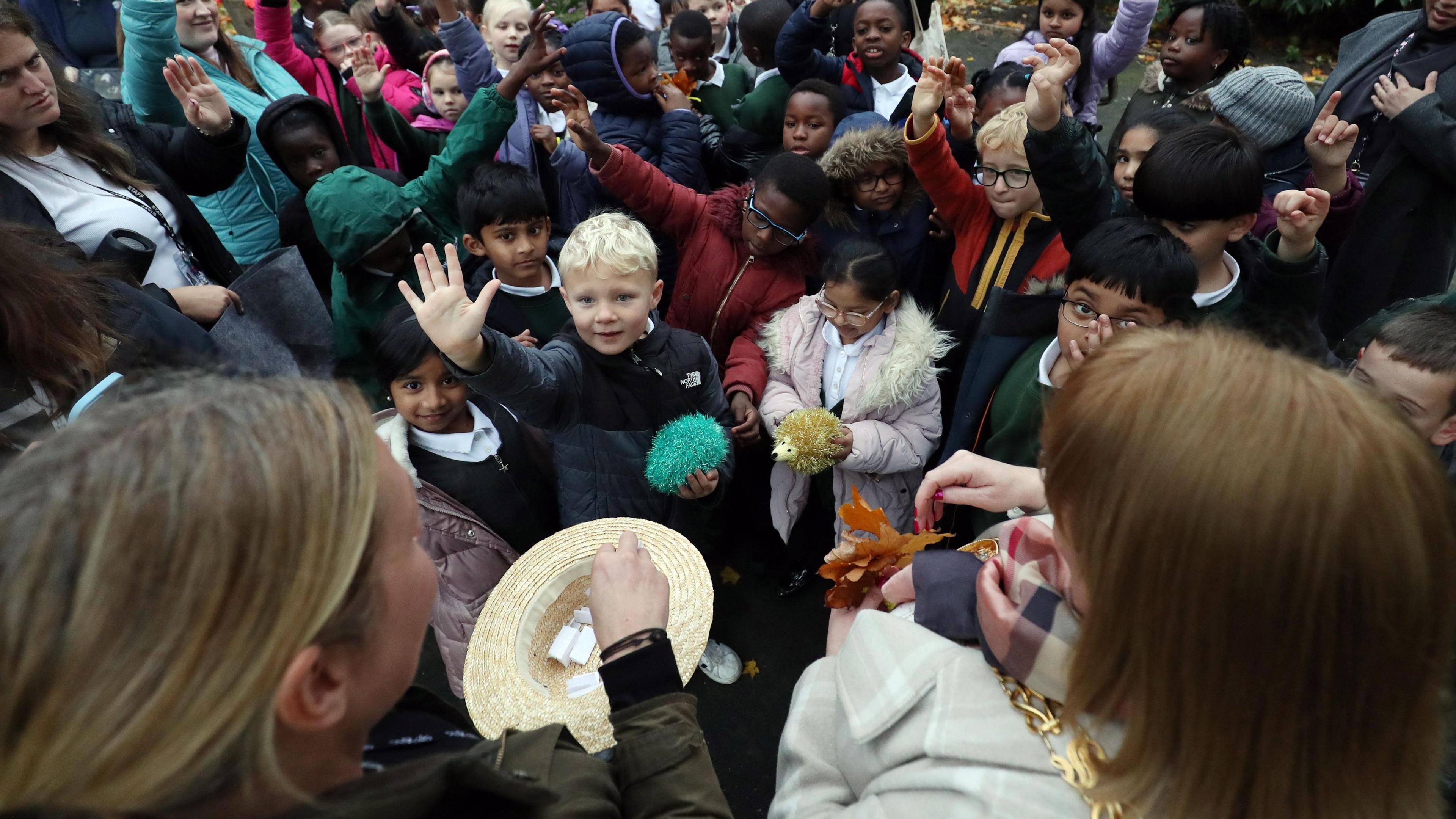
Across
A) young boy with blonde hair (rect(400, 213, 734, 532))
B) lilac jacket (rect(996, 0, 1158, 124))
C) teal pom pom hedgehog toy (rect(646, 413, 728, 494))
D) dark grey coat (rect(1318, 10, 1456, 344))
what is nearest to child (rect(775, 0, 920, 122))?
lilac jacket (rect(996, 0, 1158, 124))

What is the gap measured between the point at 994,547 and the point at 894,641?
58cm

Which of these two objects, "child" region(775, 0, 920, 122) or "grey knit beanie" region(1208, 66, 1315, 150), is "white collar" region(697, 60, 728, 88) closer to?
"child" region(775, 0, 920, 122)

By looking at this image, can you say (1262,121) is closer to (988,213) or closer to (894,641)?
(988,213)

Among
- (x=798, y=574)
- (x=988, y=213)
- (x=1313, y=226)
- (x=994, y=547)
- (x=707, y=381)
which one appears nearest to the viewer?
(x=994, y=547)

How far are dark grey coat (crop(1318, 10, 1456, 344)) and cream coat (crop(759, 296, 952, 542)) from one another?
263 centimetres

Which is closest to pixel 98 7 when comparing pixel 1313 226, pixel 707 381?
pixel 707 381

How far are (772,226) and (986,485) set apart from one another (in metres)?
1.92

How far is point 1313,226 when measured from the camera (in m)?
2.61

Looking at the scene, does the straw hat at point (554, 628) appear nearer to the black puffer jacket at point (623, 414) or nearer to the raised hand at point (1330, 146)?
the black puffer jacket at point (623, 414)

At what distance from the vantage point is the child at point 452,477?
9.00ft

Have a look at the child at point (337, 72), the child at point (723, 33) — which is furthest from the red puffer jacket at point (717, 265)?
the child at point (723, 33)

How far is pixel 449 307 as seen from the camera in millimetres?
2127

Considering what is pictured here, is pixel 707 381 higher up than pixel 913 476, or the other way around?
pixel 707 381

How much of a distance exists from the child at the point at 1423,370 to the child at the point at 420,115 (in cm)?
445
